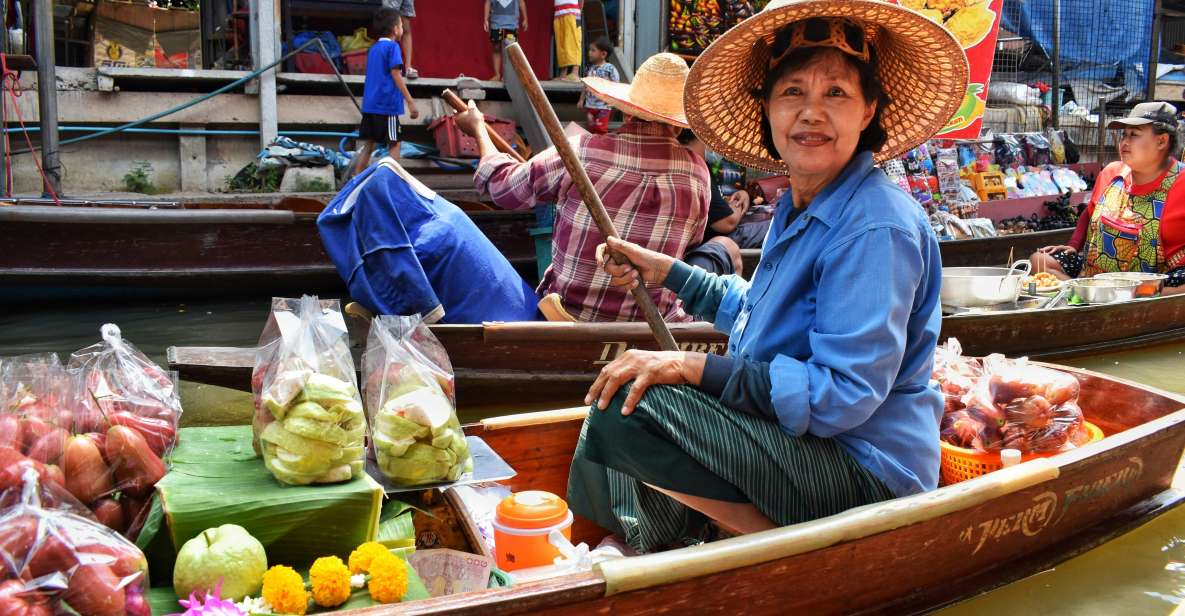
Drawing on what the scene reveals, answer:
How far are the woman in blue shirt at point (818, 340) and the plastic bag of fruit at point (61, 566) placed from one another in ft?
2.96

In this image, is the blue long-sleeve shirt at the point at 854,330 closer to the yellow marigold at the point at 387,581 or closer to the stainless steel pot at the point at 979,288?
the yellow marigold at the point at 387,581

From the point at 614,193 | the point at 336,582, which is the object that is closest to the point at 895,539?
the point at 336,582

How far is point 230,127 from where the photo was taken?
8.83 m

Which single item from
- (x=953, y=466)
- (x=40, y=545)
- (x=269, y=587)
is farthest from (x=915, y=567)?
(x=40, y=545)

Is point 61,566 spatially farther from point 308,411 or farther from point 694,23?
point 694,23

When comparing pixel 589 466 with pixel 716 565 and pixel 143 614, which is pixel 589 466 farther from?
pixel 143 614

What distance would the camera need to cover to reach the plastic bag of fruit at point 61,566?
1375mm

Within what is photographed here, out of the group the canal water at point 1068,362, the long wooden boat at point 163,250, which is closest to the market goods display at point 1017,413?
the canal water at point 1068,362

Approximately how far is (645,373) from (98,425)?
3.51ft

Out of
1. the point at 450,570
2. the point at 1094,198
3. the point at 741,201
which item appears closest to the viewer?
the point at 450,570

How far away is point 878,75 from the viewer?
2250 millimetres

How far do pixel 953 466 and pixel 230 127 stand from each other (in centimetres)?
778

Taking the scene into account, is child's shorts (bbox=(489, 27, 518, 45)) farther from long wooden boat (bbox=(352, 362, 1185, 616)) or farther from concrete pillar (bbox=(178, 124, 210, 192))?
long wooden boat (bbox=(352, 362, 1185, 616))

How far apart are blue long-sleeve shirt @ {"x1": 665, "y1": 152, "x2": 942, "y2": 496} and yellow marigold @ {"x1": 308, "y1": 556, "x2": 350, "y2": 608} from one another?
78 cm
